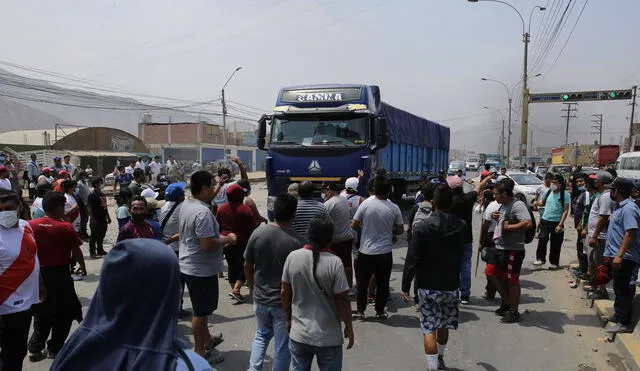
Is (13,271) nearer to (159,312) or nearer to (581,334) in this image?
(159,312)

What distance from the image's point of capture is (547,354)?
480 cm

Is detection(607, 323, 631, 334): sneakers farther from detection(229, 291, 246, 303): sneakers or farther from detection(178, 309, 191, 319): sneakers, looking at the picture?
detection(178, 309, 191, 319): sneakers

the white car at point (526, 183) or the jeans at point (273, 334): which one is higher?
the white car at point (526, 183)

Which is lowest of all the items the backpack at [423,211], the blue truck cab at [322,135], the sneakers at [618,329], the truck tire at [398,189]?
the sneakers at [618,329]

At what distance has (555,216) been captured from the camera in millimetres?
8180

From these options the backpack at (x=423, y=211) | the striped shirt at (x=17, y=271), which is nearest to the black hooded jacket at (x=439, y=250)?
the backpack at (x=423, y=211)

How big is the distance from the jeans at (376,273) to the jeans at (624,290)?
243cm

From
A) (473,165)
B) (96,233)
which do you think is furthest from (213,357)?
(473,165)

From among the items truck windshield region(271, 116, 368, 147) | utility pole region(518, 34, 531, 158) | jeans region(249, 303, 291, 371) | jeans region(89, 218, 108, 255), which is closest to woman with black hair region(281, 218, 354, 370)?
jeans region(249, 303, 291, 371)

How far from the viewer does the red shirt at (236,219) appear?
6.07 meters

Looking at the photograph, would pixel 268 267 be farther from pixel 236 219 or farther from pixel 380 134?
pixel 380 134

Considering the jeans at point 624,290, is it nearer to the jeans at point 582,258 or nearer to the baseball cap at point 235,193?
the jeans at point 582,258

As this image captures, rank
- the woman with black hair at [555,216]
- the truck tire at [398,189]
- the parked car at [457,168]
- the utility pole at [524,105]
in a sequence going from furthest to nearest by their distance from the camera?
the parked car at [457,168] < the utility pole at [524,105] < the truck tire at [398,189] < the woman with black hair at [555,216]

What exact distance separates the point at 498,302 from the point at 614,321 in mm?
1464
